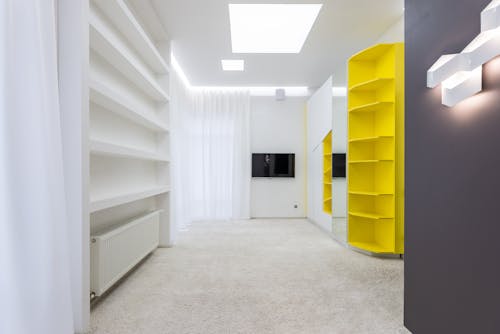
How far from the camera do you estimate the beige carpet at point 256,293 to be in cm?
177

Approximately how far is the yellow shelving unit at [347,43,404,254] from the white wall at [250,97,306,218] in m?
2.43

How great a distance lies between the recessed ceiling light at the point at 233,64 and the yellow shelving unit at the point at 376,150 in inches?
68.4

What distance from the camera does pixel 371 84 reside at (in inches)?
130

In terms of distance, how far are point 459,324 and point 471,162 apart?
0.73m

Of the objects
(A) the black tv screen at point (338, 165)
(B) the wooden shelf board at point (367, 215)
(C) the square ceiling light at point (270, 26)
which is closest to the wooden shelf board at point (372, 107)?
(A) the black tv screen at point (338, 165)

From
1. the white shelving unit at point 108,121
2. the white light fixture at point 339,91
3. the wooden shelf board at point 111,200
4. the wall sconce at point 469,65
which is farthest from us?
the white light fixture at point 339,91

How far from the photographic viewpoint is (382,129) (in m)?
3.37

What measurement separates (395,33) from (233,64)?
236cm

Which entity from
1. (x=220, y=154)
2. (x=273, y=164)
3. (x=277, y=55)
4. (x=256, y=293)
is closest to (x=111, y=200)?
(x=256, y=293)

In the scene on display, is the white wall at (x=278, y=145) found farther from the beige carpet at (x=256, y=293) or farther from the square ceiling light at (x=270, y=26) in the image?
the beige carpet at (x=256, y=293)

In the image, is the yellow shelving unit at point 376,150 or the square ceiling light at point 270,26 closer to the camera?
the yellow shelving unit at point 376,150

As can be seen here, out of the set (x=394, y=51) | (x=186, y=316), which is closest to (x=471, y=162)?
(x=186, y=316)

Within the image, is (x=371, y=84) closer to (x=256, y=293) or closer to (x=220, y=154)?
(x=256, y=293)

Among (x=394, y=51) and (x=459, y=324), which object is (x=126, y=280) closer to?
(x=459, y=324)
